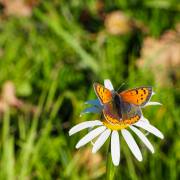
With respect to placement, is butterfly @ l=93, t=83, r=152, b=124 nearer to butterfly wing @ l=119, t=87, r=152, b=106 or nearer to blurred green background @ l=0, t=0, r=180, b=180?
butterfly wing @ l=119, t=87, r=152, b=106

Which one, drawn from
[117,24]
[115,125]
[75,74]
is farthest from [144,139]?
[117,24]

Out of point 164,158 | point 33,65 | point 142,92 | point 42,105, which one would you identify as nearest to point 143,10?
point 33,65

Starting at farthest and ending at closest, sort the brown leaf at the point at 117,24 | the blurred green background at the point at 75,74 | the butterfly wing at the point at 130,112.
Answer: the brown leaf at the point at 117,24 < the blurred green background at the point at 75,74 < the butterfly wing at the point at 130,112

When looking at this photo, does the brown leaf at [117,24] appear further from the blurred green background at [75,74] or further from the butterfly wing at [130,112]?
the butterfly wing at [130,112]

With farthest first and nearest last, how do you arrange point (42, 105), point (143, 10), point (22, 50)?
1. point (143, 10)
2. point (22, 50)
3. point (42, 105)

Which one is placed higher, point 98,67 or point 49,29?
point 49,29

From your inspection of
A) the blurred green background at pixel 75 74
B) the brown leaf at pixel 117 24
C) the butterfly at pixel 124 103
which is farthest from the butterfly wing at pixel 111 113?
the brown leaf at pixel 117 24

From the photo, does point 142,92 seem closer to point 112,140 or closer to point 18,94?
point 112,140

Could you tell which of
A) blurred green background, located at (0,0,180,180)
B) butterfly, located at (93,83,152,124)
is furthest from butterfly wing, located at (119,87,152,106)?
blurred green background, located at (0,0,180,180)
